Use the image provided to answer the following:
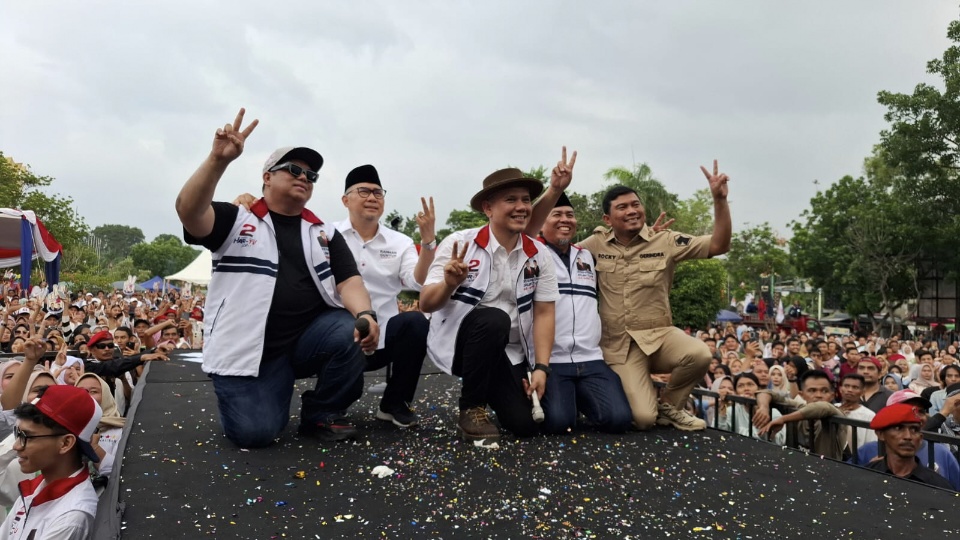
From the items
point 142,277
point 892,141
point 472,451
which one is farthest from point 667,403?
point 142,277

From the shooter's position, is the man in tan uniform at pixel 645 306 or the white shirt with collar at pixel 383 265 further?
the white shirt with collar at pixel 383 265

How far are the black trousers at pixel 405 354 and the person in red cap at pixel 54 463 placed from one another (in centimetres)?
153

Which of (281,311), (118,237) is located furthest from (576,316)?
(118,237)

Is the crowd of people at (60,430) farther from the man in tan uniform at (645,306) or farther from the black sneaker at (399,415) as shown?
the man in tan uniform at (645,306)

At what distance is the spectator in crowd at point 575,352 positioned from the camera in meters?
4.07

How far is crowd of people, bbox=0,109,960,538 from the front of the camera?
3.44 metres

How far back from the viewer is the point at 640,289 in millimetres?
4594

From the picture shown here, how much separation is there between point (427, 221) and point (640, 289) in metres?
1.52

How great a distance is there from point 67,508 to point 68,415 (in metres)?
0.42

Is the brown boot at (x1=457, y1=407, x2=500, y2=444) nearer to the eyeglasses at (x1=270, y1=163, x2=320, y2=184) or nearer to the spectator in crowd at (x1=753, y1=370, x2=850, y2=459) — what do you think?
the eyeglasses at (x1=270, y1=163, x2=320, y2=184)

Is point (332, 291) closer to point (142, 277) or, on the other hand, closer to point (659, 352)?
point (659, 352)

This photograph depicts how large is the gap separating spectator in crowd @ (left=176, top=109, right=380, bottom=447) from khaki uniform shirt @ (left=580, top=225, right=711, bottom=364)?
6.01 feet

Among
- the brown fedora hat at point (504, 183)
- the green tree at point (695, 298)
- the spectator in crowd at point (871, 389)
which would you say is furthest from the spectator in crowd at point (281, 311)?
the green tree at point (695, 298)

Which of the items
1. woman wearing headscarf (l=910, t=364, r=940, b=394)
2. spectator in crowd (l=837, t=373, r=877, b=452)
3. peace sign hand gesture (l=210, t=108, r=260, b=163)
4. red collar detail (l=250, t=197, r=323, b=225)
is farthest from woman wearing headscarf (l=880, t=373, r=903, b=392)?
peace sign hand gesture (l=210, t=108, r=260, b=163)
